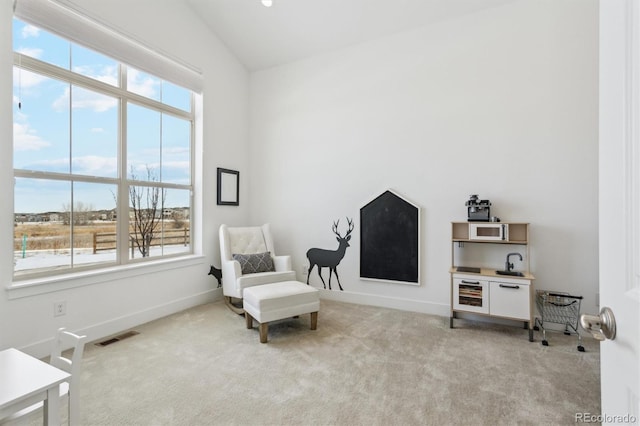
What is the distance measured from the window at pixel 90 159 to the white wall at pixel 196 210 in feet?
0.67

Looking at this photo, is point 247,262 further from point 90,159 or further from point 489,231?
point 489,231

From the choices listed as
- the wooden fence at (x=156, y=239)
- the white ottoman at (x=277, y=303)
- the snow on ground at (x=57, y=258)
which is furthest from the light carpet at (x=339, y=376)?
the wooden fence at (x=156, y=239)

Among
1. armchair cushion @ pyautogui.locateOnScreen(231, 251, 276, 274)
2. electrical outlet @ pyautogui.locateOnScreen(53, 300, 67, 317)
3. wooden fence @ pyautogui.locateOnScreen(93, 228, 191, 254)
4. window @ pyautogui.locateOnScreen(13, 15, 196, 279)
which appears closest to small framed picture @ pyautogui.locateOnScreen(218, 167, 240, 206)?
window @ pyautogui.locateOnScreen(13, 15, 196, 279)

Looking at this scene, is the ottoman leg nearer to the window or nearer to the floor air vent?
the floor air vent

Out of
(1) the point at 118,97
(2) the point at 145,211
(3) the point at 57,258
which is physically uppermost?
(1) the point at 118,97

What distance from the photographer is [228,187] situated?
456 centimetres

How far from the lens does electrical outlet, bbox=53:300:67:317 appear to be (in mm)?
2664

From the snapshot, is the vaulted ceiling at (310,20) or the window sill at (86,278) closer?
the window sill at (86,278)

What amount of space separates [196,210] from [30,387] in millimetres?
3122

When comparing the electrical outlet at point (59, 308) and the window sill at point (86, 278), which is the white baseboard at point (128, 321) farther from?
the window sill at point (86, 278)

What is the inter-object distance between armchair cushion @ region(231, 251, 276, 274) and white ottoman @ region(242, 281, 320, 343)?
21.0 inches

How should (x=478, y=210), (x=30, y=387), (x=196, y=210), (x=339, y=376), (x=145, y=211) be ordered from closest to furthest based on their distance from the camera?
1. (x=30, y=387)
2. (x=339, y=376)
3. (x=478, y=210)
4. (x=145, y=211)
5. (x=196, y=210)

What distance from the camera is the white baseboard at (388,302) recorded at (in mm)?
3635

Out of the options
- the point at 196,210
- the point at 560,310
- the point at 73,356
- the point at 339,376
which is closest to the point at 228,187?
the point at 196,210
